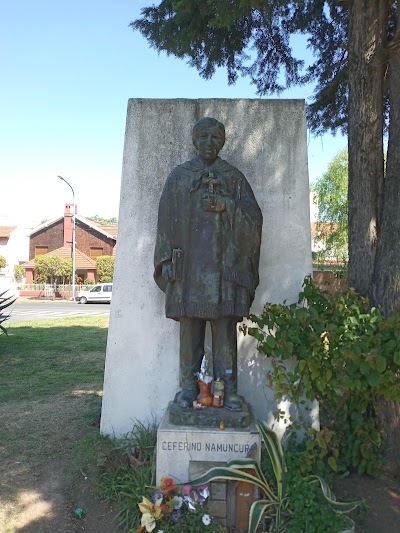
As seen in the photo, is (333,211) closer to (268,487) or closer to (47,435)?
(47,435)

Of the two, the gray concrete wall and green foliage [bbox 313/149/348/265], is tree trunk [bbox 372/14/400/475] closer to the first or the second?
the gray concrete wall

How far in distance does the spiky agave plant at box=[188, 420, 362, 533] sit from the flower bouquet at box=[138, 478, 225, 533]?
0.10 meters

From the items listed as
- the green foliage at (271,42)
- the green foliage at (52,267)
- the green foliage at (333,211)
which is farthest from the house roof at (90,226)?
the green foliage at (271,42)

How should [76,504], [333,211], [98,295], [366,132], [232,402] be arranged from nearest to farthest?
[232,402], [76,504], [366,132], [333,211], [98,295]

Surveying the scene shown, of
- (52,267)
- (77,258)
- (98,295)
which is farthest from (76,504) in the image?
(77,258)

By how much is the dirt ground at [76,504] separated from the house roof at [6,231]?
1661 inches

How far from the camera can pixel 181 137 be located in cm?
429

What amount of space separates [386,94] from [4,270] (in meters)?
38.0

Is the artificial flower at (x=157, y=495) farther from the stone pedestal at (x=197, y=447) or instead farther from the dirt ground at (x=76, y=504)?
the dirt ground at (x=76, y=504)

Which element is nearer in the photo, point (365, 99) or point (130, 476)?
point (130, 476)

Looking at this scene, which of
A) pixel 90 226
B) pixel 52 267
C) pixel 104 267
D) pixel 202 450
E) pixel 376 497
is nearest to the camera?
pixel 202 450

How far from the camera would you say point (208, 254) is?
3.37 m

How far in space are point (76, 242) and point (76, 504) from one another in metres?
35.9

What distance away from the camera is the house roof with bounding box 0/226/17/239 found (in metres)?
42.7
